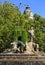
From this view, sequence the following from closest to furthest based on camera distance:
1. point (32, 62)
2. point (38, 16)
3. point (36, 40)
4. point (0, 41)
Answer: point (32, 62) → point (0, 41) → point (36, 40) → point (38, 16)

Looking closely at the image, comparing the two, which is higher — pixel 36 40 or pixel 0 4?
pixel 0 4

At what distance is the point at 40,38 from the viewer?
46.5m

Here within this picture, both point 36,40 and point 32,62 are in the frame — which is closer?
point 32,62

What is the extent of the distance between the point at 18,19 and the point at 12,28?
1.68 meters

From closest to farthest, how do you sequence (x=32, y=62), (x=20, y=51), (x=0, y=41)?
1. (x=32, y=62)
2. (x=20, y=51)
3. (x=0, y=41)

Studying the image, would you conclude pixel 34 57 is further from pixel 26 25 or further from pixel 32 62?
pixel 26 25

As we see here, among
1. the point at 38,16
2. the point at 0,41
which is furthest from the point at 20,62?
the point at 38,16

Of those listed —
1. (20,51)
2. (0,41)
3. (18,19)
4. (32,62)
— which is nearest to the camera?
(32,62)

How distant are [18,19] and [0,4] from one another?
10.7 feet

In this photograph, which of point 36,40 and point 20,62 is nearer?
point 20,62

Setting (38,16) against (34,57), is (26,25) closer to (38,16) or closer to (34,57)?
(38,16)

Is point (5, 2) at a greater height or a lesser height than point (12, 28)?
greater

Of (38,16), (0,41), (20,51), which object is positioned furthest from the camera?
(38,16)

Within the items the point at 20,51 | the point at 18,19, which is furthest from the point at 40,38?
the point at 20,51
